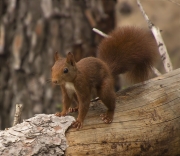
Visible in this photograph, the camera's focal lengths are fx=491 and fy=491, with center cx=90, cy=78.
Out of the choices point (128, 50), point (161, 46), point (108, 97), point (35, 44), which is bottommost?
point (108, 97)

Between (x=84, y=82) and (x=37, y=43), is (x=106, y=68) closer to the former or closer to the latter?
(x=84, y=82)

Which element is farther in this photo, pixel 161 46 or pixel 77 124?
pixel 161 46

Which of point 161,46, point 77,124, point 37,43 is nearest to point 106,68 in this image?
point 77,124

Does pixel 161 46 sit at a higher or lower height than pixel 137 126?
higher

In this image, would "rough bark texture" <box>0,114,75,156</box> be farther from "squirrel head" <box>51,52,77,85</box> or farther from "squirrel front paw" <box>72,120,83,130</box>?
"squirrel head" <box>51,52,77,85</box>

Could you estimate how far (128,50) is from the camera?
304 centimetres

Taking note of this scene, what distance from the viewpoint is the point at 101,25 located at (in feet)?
15.6

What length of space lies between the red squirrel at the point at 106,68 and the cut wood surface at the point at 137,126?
0.07 m

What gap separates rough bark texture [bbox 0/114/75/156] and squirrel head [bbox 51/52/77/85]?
8.8 inches

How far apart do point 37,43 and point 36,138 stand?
2.12m

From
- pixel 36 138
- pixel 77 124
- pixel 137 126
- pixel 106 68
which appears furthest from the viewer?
pixel 106 68

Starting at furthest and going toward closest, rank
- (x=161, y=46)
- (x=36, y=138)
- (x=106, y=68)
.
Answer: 1. (x=161, y=46)
2. (x=106, y=68)
3. (x=36, y=138)

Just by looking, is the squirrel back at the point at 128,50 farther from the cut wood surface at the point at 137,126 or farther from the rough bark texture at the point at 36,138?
the rough bark texture at the point at 36,138

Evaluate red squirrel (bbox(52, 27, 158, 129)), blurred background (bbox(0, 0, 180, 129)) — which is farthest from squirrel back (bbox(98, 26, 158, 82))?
blurred background (bbox(0, 0, 180, 129))
